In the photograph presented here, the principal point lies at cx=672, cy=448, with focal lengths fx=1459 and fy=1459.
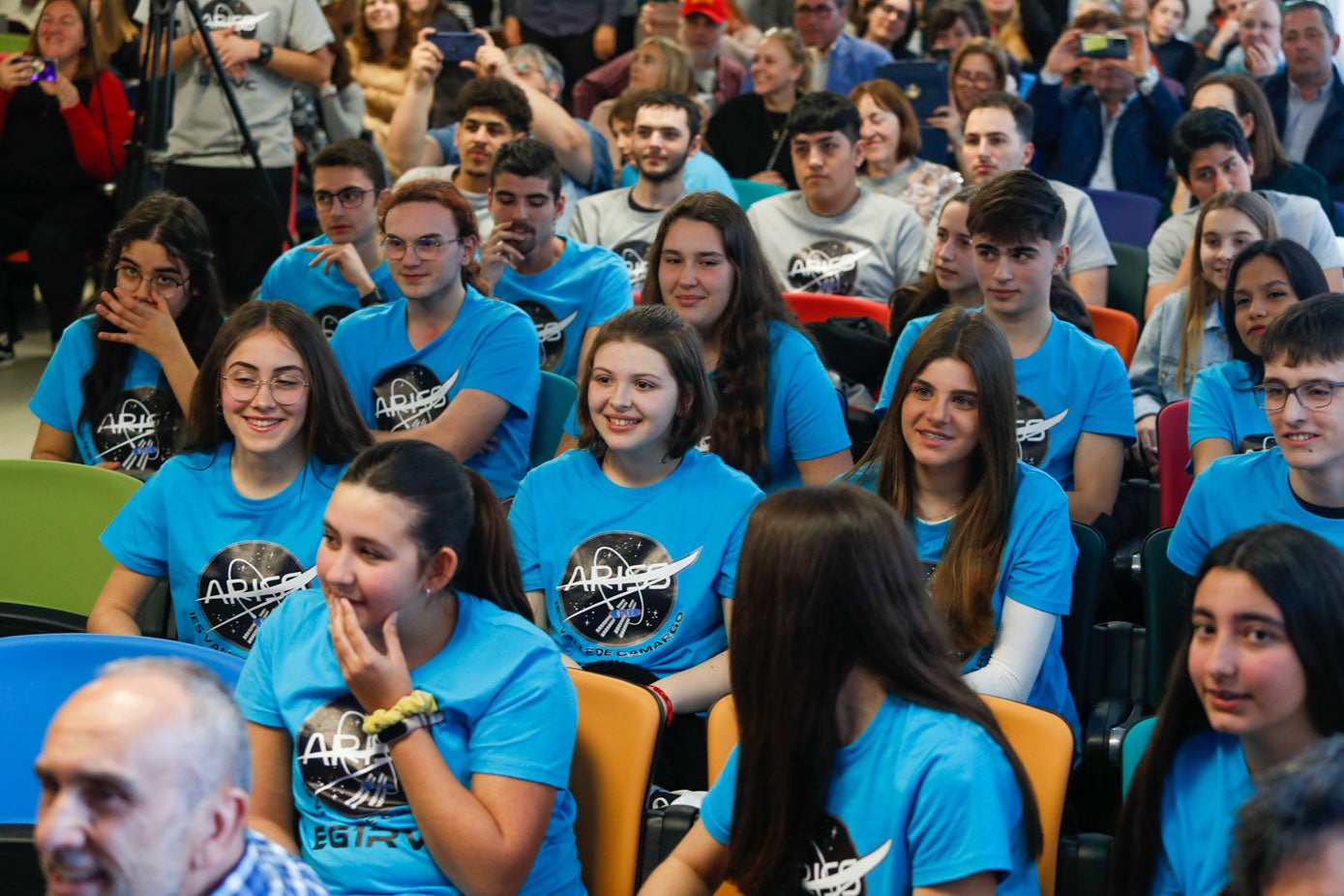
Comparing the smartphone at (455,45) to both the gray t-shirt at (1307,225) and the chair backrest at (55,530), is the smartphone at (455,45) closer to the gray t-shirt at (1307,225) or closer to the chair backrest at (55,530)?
the gray t-shirt at (1307,225)

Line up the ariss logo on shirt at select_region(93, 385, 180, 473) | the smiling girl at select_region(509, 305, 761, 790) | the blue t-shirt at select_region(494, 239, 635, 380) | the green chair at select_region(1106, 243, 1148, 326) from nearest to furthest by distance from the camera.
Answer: the smiling girl at select_region(509, 305, 761, 790), the ariss logo on shirt at select_region(93, 385, 180, 473), the blue t-shirt at select_region(494, 239, 635, 380), the green chair at select_region(1106, 243, 1148, 326)

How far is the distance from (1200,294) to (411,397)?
→ 5.68 feet

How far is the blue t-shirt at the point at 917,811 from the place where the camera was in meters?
1.39

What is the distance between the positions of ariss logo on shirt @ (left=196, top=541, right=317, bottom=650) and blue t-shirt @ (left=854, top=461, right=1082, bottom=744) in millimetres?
947

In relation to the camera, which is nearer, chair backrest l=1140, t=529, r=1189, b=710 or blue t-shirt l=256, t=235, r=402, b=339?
chair backrest l=1140, t=529, r=1189, b=710

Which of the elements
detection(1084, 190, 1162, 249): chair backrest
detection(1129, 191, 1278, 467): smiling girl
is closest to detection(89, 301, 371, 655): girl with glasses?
detection(1129, 191, 1278, 467): smiling girl

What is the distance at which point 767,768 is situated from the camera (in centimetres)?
144

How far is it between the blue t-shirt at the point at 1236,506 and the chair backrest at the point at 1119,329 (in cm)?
141

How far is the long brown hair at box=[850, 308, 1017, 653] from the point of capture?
2.10 meters

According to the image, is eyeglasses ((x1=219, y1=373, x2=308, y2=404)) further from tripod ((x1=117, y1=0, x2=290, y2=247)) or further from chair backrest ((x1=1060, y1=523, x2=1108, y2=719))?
tripod ((x1=117, y1=0, x2=290, y2=247))

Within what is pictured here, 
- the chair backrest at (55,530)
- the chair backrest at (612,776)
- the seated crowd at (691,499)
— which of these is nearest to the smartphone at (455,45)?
the seated crowd at (691,499)

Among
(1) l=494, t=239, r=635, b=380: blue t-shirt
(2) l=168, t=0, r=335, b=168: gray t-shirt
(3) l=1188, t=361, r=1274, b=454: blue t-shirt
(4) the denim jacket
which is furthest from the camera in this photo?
(2) l=168, t=0, r=335, b=168: gray t-shirt

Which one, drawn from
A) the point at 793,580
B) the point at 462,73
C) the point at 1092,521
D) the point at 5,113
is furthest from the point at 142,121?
the point at 793,580

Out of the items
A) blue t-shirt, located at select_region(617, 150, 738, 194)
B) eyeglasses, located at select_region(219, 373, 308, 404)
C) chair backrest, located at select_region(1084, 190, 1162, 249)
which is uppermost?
blue t-shirt, located at select_region(617, 150, 738, 194)
